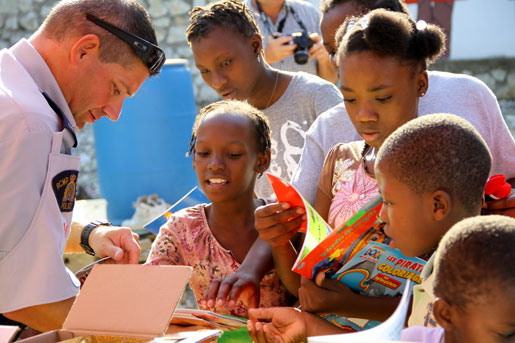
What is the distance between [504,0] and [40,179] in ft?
21.6

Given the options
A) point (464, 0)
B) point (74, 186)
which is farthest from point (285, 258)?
point (464, 0)

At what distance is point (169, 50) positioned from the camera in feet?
25.3

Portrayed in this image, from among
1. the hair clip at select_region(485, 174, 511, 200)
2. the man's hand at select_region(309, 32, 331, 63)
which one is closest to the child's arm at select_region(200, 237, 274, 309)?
the hair clip at select_region(485, 174, 511, 200)

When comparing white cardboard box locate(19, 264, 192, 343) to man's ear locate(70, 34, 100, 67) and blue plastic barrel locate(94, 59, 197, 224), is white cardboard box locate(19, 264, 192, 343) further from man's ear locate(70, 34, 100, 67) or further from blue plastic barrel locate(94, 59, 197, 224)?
blue plastic barrel locate(94, 59, 197, 224)

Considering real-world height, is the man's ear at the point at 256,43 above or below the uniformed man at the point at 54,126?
above

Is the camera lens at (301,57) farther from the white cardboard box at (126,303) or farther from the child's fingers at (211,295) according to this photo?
the white cardboard box at (126,303)

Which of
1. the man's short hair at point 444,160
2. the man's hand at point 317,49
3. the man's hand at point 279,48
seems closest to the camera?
the man's short hair at point 444,160

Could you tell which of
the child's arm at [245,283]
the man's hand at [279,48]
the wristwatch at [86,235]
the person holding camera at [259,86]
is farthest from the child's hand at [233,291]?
the man's hand at [279,48]

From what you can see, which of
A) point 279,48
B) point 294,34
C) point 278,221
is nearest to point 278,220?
point 278,221

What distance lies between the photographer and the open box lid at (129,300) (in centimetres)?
134

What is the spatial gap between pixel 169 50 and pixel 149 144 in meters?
3.09

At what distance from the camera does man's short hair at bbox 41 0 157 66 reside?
188cm

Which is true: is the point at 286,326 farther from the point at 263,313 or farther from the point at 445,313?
the point at 445,313

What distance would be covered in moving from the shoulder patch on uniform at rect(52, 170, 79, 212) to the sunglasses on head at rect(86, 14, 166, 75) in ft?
1.43
